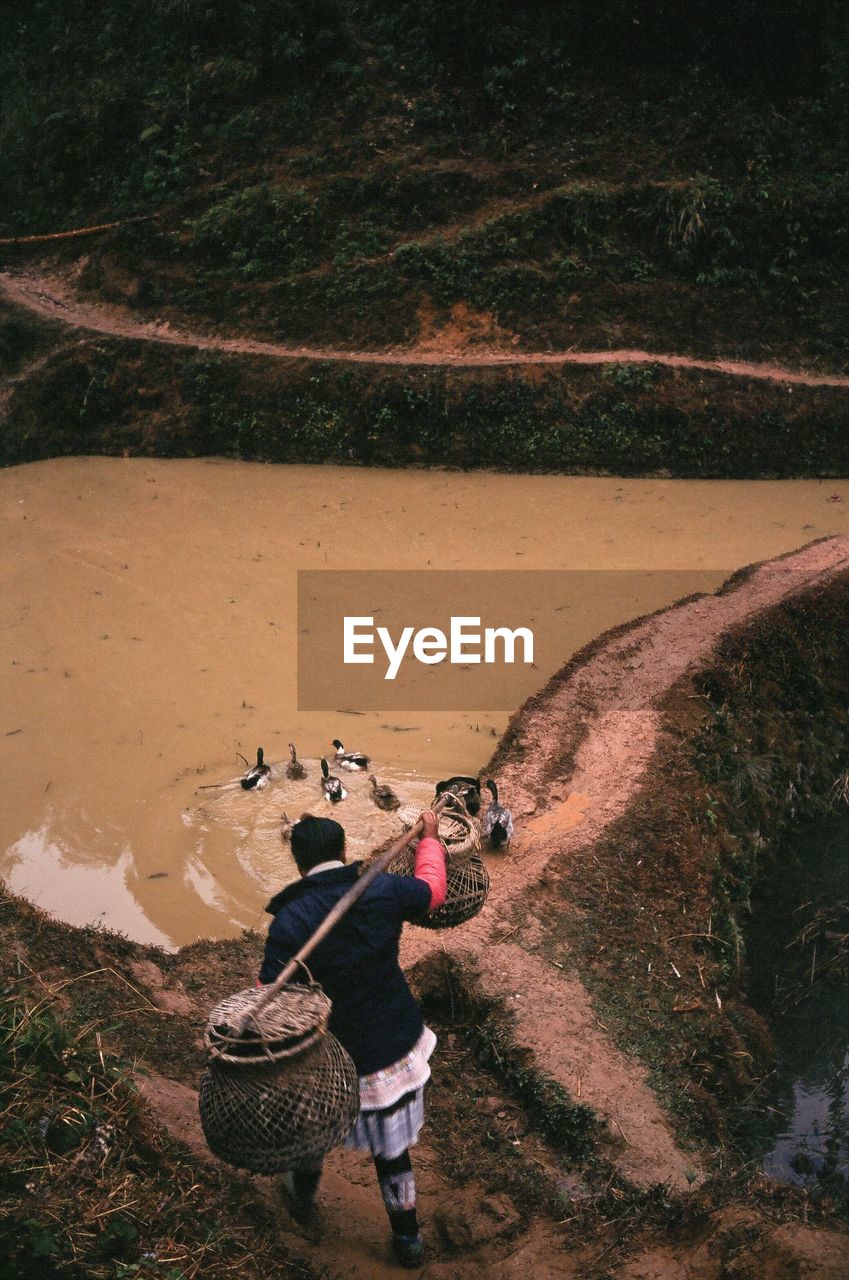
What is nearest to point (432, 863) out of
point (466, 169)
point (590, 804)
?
point (590, 804)

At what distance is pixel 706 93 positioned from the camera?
15.9 m

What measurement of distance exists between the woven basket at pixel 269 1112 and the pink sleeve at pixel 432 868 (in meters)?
0.62

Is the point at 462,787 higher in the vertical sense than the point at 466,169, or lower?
lower

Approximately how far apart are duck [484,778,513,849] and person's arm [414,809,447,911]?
2.41 m

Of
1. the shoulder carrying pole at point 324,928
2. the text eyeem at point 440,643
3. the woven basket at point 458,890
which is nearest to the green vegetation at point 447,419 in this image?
the text eyeem at point 440,643

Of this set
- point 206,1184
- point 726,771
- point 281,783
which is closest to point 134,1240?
point 206,1184

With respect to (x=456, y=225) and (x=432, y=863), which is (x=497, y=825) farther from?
(x=456, y=225)

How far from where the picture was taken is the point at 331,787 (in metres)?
7.11

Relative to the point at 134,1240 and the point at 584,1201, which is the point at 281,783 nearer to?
the point at 584,1201

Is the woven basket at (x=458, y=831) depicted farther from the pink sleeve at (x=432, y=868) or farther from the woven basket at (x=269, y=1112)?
the woven basket at (x=269, y=1112)

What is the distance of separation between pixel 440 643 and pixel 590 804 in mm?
2854

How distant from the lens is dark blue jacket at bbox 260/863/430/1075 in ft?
10.7

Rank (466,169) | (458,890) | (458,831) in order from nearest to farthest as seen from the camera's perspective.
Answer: (458,890)
(458,831)
(466,169)
